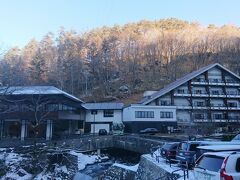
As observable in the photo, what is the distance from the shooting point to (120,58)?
92.0 meters

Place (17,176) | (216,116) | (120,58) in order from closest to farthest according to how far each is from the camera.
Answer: (17,176) < (216,116) < (120,58)

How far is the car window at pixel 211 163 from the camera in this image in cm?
899

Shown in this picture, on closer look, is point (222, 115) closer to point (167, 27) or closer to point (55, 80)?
point (55, 80)

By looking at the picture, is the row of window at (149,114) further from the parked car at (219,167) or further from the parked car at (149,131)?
the parked car at (219,167)

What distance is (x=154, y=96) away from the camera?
182ft

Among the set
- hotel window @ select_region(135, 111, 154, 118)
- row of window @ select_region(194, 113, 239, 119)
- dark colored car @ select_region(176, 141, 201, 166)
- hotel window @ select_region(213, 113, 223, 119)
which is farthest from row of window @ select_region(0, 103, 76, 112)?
dark colored car @ select_region(176, 141, 201, 166)

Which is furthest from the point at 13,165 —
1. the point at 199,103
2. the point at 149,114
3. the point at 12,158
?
the point at 199,103

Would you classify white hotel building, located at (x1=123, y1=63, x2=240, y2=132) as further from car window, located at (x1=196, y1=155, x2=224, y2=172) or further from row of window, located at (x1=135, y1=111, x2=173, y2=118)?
car window, located at (x1=196, y1=155, x2=224, y2=172)

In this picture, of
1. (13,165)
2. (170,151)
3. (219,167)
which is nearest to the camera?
(219,167)

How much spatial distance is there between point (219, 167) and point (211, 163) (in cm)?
42

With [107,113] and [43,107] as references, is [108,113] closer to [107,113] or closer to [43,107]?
[107,113]

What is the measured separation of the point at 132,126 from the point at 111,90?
27.1 m

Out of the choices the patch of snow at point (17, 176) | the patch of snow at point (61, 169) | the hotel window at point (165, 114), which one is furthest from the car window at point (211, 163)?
the hotel window at point (165, 114)

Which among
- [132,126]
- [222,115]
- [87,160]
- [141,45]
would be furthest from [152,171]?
[141,45]
